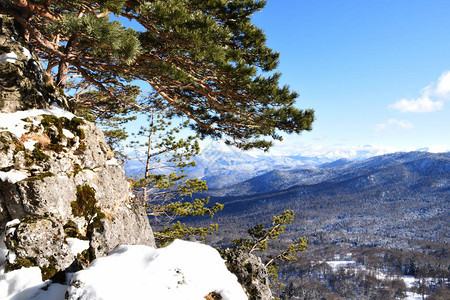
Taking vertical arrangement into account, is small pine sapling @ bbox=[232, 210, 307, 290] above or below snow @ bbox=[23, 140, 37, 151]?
below

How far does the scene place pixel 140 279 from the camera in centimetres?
376

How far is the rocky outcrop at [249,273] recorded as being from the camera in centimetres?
543

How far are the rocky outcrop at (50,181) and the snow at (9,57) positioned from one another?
0.02 meters

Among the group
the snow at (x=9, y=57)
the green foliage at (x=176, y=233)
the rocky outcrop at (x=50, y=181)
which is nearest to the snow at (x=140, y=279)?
the rocky outcrop at (x=50, y=181)

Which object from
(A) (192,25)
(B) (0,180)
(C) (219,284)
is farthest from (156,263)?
(A) (192,25)

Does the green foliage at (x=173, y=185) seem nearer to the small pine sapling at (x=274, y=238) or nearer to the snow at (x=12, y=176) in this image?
the small pine sapling at (x=274, y=238)

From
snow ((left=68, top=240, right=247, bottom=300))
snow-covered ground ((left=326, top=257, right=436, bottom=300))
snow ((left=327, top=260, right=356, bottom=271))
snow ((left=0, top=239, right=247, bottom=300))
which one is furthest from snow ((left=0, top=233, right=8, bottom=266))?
snow ((left=327, top=260, right=356, bottom=271))

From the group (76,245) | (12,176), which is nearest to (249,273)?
(76,245)

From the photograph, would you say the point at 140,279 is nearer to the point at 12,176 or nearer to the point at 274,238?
the point at 12,176

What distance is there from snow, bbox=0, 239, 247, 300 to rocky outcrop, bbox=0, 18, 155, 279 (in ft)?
0.94

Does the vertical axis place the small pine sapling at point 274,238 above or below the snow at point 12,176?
below

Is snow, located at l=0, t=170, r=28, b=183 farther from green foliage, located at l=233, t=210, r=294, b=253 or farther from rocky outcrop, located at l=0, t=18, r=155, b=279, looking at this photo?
green foliage, located at l=233, t=210, r=294, b=253

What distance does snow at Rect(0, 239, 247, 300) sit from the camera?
3.51 meters

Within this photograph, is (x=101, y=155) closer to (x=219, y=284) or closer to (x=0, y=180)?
(x=0, y=180)
